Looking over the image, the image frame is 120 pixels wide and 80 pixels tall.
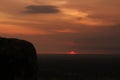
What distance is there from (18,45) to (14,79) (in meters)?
1.24

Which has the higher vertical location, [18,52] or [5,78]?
[18,52]

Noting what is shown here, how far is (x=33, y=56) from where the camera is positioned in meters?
15.2

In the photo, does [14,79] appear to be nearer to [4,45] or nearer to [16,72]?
A: [16,72]

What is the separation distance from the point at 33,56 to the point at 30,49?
294 millimetres

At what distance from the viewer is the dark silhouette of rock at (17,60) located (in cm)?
1455

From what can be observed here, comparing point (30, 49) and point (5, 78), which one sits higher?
point (30, 49)

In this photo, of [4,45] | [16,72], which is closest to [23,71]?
[16,72]

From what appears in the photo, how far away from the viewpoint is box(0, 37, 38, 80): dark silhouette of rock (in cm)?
1455

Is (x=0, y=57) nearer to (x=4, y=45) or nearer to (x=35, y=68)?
(x=4, y=45)

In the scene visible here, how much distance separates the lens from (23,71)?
584 inches

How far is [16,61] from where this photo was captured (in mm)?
14672

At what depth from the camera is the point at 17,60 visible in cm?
1468

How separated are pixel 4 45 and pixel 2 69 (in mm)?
864

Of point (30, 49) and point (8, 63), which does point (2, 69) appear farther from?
point (30, 49)
